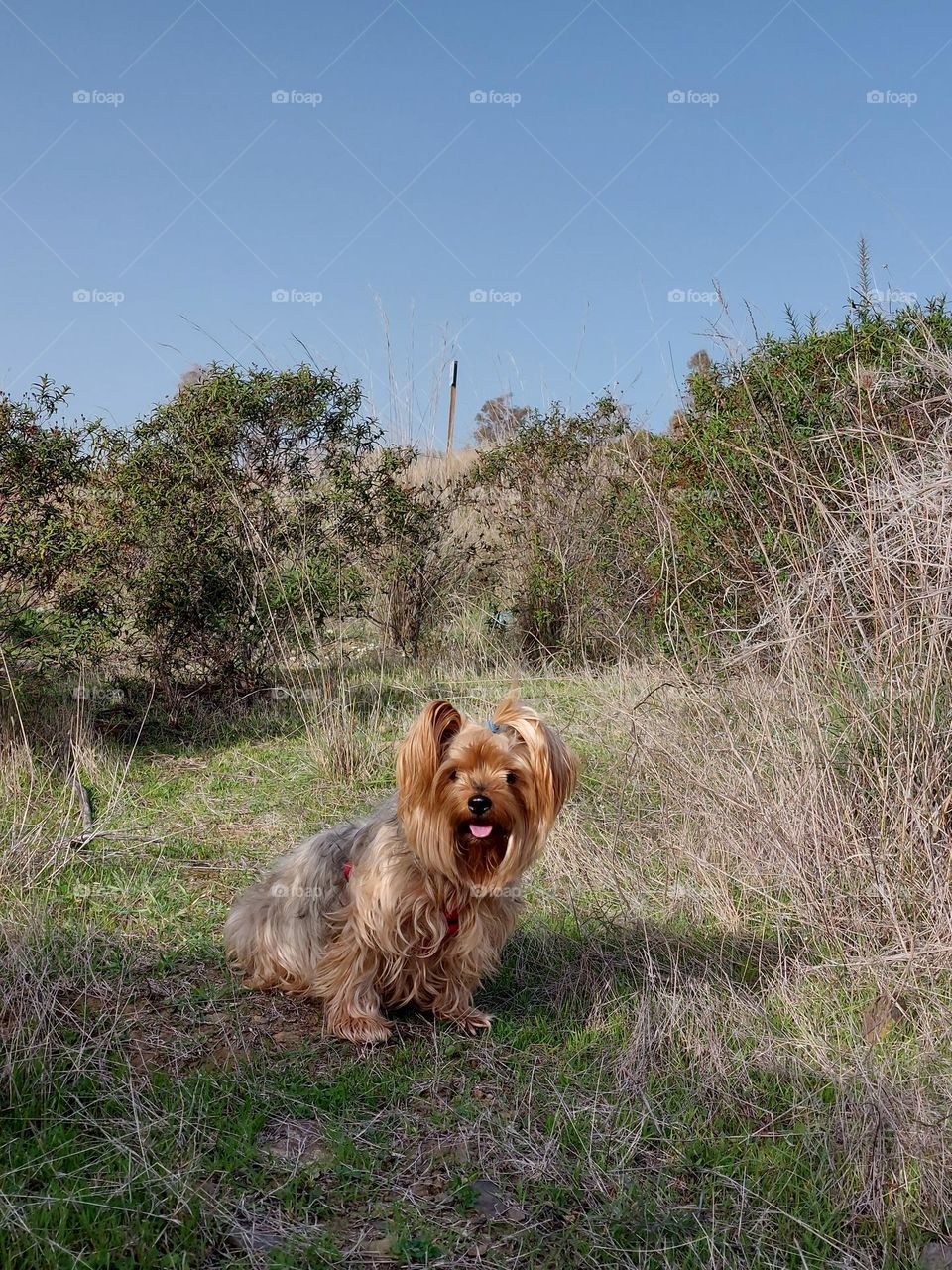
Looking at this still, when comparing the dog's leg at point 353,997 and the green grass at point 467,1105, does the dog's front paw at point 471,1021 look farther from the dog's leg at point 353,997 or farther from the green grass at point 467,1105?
the dog's leg at point 353,997

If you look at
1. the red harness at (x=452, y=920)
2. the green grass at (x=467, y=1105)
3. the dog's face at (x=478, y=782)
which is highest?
the dog's face at (x=478, y=782)

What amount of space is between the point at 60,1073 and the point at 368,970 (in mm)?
1165

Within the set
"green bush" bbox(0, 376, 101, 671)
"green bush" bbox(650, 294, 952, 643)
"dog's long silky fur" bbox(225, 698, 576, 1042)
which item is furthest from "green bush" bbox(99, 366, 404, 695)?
"dog's long silky fur" bbox(225, 698, 576, 1042)

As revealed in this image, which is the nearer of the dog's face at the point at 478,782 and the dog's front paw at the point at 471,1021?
the dog's face at the point at 478,782

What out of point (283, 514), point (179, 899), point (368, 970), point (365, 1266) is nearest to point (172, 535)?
point (283, 514)

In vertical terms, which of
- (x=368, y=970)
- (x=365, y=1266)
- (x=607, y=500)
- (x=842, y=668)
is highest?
(x=607, y=500)

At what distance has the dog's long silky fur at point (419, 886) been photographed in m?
3.94

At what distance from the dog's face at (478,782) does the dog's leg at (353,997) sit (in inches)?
22.7

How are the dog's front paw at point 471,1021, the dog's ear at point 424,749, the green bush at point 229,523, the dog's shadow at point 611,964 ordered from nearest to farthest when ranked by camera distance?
the dog's ear at point 424,749 < the dog's front paw at point 471,1021 < the dog's shadow at point 611,964 < the green bush at point 229,523

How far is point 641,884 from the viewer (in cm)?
537

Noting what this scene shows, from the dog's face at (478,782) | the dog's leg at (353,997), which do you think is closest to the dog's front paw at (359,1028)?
the dog's leg at (353,997)

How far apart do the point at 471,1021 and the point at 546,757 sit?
125 cm

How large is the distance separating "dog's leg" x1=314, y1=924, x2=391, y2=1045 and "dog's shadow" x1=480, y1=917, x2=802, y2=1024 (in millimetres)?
568

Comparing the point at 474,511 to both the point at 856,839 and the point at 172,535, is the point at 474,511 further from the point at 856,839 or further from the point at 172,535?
the point at 856,839
